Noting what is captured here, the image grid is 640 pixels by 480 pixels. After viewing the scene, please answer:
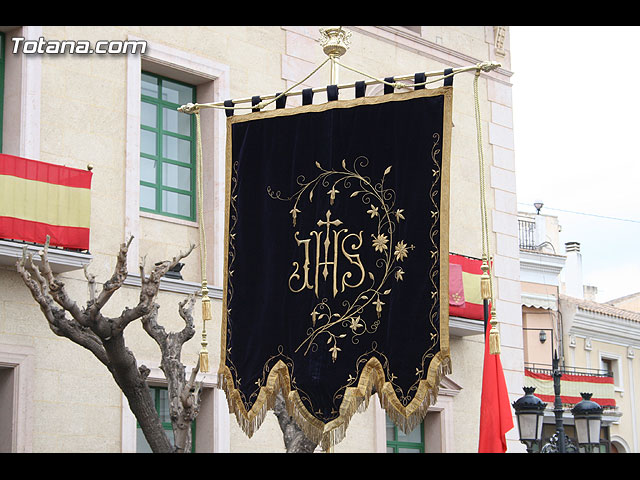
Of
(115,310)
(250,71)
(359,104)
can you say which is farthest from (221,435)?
(359,104)

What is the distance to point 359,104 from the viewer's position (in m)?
9.16

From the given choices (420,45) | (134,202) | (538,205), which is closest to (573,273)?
(538,205)

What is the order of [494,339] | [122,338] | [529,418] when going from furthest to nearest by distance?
[529,418] → [122,338] → [494,339]

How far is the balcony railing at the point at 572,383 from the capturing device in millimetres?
34500

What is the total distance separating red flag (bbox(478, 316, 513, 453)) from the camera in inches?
456

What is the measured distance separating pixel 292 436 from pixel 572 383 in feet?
85.9

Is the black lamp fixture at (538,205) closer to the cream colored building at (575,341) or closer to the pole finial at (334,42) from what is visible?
the cream colored building at (575,341)

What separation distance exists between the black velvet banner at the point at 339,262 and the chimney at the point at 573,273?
114 feet

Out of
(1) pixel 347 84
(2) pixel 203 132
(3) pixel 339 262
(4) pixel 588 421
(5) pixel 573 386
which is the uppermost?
(2) pixel 203 132

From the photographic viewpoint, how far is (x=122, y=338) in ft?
32.9

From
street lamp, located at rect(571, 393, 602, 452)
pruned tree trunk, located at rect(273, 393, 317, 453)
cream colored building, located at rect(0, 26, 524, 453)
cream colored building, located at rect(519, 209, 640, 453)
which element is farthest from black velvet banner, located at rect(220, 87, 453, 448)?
cream colored building, located at rect(519, 209, 640, 453)

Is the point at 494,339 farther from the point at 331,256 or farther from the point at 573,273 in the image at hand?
the point at 573,273

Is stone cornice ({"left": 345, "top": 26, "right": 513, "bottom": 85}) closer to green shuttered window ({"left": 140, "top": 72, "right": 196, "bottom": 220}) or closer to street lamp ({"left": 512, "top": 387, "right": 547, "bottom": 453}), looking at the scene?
green shuttered window ({"left": 140, "top": 72, "right": 196, "bottom": 220})
